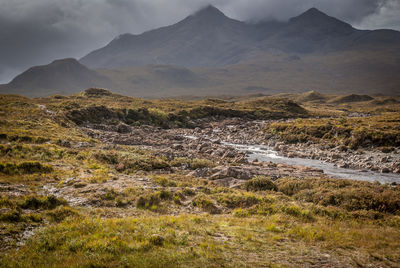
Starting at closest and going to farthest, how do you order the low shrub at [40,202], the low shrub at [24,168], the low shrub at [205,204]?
the low shrub at [40,202]
the low shrub at [205,204]
the low shrub at [24,168]

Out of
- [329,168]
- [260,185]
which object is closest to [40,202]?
[260,185]

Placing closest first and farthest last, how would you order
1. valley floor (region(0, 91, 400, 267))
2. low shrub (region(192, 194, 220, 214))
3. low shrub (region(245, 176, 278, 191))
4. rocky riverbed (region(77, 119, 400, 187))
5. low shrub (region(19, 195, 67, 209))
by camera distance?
valley floor (region(0, 91, 400, 267)) → low shrub (region(19, 195, 67, 209)) → low shrub (region(192, 194, 220, 214)) → low shrub (region(245, 176, 278, 191)) → rocky riverbed (region(77, 119, 400, 187))

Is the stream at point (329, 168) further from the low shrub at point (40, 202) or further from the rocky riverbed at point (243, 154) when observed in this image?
the low shrub at point (40, 202)

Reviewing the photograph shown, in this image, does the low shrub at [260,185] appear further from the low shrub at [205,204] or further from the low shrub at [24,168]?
the low shrub at [24,168]

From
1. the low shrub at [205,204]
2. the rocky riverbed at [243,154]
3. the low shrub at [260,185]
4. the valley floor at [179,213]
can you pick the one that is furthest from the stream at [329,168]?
the low shrub at [205,204]

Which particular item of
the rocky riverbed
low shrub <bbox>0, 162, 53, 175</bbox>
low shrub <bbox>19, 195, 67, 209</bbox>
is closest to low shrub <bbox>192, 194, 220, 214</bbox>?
the rocky riverbed

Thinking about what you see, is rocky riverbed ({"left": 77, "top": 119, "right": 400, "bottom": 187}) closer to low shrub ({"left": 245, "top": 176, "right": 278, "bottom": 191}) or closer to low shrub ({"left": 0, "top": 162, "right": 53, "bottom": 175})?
low shrub ({"left": 245, "top": 176, "right": 278, "bottom": 191})

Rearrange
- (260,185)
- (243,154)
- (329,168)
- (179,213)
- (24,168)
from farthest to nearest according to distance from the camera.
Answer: (243,154)
(329,168)
(260,185)
(24,168)
(179,213)

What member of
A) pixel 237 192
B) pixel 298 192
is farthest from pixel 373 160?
pixel 237 192

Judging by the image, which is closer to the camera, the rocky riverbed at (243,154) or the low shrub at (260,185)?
the low shrub at (260,185)

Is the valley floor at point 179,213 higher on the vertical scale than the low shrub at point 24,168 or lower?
lower

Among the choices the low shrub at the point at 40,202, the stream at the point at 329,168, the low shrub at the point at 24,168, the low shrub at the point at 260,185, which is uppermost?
the low shrub at the point at 24,168

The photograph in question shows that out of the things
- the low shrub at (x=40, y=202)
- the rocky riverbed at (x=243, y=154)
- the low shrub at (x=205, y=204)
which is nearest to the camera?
the low shrub at (x=40, y=202)

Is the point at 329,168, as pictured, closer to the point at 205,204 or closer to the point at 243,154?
the point at 243,154
